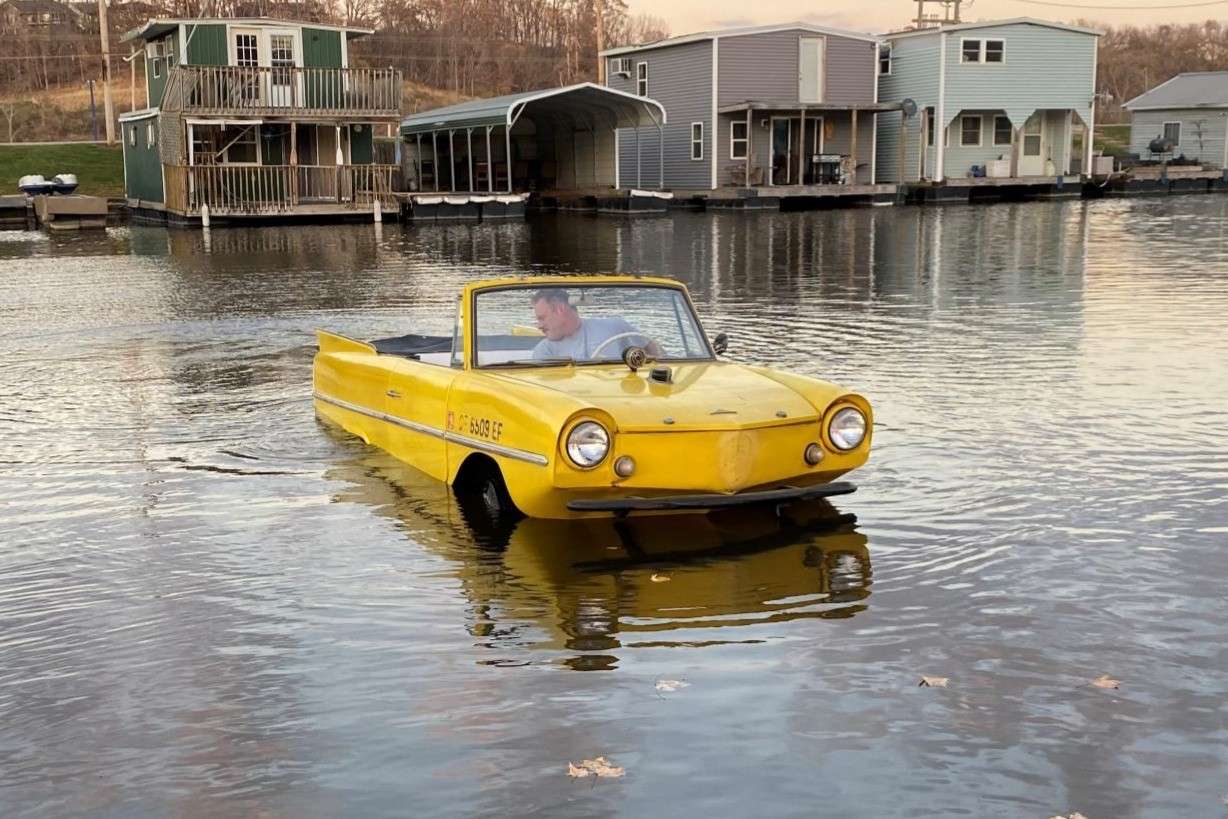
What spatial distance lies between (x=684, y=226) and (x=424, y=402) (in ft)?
106

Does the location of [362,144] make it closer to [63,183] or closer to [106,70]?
[63,183]

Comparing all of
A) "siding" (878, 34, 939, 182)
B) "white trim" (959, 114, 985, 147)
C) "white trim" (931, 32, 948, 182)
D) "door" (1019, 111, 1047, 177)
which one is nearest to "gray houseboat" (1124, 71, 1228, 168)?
"door" (1019, 111, 1047, 177)

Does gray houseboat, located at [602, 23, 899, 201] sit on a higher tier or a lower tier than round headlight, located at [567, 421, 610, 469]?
higher

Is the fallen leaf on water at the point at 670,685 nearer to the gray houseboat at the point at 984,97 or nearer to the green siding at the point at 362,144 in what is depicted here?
the green siding at the point at 362,144

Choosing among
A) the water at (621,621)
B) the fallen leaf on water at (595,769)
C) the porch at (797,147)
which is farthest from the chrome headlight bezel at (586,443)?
the porch at (797,147)

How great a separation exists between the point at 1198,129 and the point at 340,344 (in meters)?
68.3

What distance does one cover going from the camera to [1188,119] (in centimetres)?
7031

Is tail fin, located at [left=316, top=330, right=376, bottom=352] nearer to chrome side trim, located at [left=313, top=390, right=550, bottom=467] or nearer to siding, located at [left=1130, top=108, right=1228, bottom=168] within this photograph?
chrome side trim, located at [left=313, top=390, right=550, bottom=467]

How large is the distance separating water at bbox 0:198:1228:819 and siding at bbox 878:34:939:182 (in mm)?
43717

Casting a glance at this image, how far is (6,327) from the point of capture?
17.1m

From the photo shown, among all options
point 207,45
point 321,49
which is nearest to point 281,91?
point 321,49

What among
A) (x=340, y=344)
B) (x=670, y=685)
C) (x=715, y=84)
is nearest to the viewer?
(x=670, y=685)

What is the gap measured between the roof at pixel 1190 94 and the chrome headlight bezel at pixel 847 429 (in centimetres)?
6802

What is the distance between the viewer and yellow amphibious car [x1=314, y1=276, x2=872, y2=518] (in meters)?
6.80
